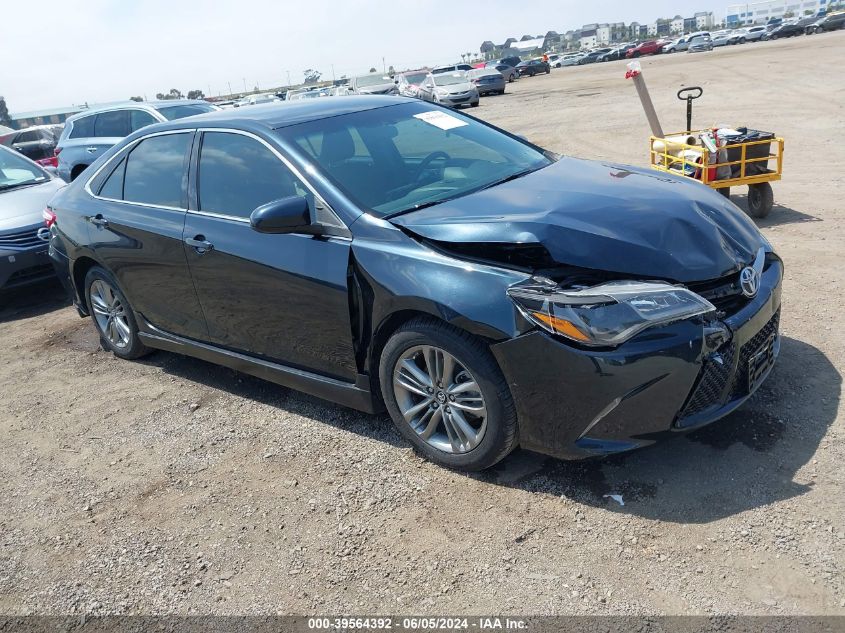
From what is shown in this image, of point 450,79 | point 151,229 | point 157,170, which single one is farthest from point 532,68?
point 151,229

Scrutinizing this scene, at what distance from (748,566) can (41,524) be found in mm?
3274

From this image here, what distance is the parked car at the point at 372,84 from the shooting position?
123 ft

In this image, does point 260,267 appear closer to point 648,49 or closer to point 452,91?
point 452,91

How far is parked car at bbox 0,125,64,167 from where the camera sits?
1841 centimetres

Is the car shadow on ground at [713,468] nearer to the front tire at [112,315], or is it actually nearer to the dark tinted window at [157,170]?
the dark tinted window at [157,170]

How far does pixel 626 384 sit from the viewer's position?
3.02 metres

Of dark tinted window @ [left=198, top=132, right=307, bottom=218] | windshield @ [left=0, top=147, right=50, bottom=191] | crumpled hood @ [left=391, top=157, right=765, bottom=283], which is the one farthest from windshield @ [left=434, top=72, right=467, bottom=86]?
crumpled hood @ [left=391, top=157, right=765, bottom=283]

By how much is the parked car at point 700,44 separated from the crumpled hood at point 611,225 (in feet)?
212

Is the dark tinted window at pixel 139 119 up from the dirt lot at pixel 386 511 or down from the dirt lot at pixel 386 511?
up

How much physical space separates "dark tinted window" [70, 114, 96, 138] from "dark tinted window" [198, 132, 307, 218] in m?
8.79

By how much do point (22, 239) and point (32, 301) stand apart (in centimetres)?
87

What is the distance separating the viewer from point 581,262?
324 centimetres

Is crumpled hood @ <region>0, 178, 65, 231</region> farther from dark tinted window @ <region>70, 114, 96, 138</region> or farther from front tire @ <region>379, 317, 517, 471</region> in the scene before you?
front tire @ <region>379, 317, 517, 471</region>

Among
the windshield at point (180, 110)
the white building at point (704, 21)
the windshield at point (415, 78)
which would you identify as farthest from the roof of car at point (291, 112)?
the white building at point (704, 21)
